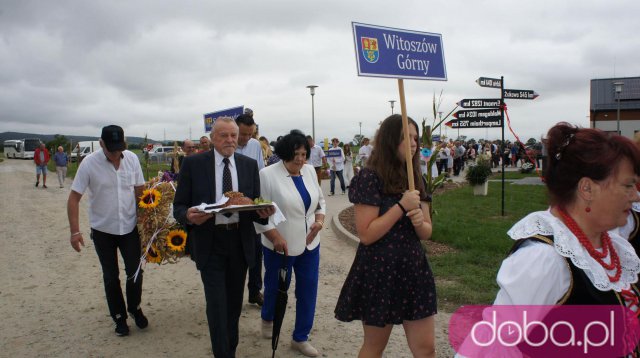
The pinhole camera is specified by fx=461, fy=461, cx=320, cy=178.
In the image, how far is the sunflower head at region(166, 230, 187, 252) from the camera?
15.5 feet

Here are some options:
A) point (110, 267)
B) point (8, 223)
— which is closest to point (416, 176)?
→ point (110, 267)

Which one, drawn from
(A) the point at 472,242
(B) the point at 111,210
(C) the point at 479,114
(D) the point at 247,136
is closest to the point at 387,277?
(B) the point at 111,210

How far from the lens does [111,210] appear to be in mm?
4629

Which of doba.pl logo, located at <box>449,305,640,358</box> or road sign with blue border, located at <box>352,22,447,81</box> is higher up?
road sign with blue border, located at <box>352,22,447,81</box>

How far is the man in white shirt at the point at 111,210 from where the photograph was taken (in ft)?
15.1

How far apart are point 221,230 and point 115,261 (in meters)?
1.68

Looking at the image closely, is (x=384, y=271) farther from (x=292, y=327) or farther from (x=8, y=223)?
(x=8, y=223)

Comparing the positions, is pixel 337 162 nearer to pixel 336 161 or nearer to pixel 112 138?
pixel 336 161

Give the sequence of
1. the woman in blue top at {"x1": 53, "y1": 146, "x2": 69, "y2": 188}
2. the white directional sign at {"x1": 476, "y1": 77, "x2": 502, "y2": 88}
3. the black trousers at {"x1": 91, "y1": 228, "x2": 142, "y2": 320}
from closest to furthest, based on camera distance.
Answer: the black trousers at {"x1": 91, "y1": 228, "x2": 142, "y2": 320}, the white directional sign at {"x1": 476, "y1": 77, "x2": 502, "y2": 88}, the woman in blue top at {"x1": 53, "y1": 146, "x2": 69, "y2": 188}

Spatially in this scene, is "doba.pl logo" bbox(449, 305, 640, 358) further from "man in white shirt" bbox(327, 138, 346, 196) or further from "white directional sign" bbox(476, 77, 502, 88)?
"man in white shirt" bbox(327, 138, 346, 196)

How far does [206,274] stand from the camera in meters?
3.77

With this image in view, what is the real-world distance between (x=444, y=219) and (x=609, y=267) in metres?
8.58

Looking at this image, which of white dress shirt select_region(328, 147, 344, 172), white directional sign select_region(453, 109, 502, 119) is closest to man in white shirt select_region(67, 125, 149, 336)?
white directional sign select_region(453, 109, 502, 119)

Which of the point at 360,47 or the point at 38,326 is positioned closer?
the point at 360,47
